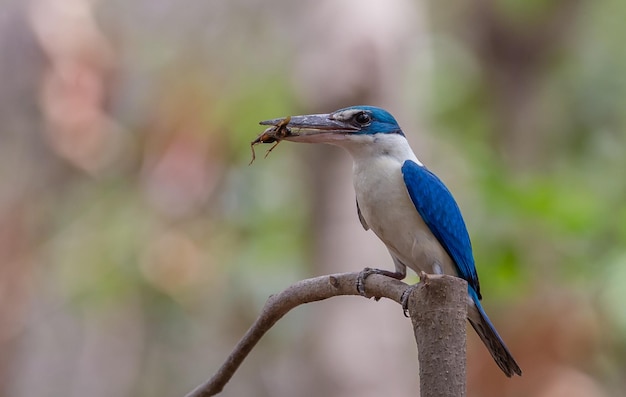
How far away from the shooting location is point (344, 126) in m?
2.85

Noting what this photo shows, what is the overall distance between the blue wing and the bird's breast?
29 millimetres

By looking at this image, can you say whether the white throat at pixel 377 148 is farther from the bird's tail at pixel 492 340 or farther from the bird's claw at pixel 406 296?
the bird's claw at pixel 406 296

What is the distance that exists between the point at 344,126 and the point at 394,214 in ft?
1.03

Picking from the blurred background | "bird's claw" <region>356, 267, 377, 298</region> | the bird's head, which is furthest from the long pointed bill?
the blurred background

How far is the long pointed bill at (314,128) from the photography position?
259 cm

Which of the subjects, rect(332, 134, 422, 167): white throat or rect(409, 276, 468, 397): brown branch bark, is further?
rect(332, 134, 422, 167): white throat

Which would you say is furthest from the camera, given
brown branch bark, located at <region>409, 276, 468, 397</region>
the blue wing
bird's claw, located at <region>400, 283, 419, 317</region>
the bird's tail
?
the blue wing

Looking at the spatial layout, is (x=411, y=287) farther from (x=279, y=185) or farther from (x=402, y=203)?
(x=279, y=185)

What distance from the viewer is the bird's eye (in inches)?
114

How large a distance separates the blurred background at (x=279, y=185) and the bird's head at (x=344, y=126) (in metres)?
2.50

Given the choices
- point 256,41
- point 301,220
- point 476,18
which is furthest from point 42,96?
point 476,18

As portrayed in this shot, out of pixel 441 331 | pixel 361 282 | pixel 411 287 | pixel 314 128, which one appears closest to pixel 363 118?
pixel 314 128

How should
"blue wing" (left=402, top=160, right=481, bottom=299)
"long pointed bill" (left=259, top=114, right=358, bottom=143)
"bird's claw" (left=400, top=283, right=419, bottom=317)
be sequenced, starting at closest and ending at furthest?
1. "bird's claw" (left=400, top=283, right=419, bottom=317)
2. "long pointed bill" (left=259, top=114, right=358, bottom=143)
3. "blue wing" (left=402, top=160, right=481, bottom=299)

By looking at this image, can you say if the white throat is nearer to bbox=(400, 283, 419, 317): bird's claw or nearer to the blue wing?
the blue wing
